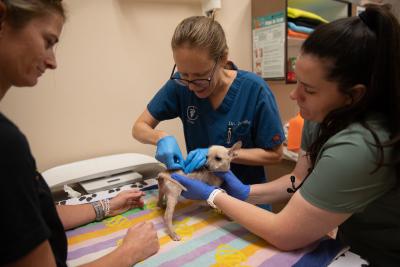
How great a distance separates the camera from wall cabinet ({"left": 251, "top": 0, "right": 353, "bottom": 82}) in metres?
1.91

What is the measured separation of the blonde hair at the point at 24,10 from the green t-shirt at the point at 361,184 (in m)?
0.70

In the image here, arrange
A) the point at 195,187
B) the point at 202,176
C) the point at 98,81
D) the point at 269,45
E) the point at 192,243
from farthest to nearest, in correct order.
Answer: the point at 269,45 < the point at 98,81 < the point at 202,176 < the point at 195,187 < the point at 192,243

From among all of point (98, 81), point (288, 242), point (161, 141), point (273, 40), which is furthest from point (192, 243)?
point (273, 40)

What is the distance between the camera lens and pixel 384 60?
704 mm

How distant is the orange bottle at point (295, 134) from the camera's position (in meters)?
1.88

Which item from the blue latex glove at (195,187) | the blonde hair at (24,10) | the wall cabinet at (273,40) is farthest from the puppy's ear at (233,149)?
the wall cabinet at (273,40)

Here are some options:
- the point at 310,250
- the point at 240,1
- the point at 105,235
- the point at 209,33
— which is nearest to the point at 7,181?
the point at 105,235

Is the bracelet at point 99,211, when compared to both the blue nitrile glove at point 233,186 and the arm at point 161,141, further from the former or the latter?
the blue nitrile glove at point 233,186

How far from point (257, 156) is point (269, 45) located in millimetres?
1099

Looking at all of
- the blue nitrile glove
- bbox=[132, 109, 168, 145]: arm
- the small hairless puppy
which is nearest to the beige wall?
bbox=[132, 109, 168, 145]: arm

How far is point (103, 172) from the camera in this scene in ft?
4.64

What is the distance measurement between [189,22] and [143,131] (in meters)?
0.52

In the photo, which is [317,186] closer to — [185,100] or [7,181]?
[7,181]

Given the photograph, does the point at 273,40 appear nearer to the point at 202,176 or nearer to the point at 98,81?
the point at 98,81
